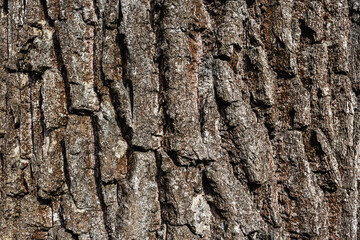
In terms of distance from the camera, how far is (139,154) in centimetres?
125

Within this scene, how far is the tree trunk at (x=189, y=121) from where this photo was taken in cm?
125

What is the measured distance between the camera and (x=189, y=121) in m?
1.24

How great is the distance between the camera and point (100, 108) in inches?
50.4

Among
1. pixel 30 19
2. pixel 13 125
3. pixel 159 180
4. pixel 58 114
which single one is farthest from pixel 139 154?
pixel 30 19

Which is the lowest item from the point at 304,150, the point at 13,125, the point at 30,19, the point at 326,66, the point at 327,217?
the point at 327,217

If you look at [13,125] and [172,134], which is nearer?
[172,134]

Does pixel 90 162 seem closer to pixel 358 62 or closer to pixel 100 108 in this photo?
pixel 100 108

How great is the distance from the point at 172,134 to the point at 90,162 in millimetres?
393

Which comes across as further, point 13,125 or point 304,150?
point 13,125

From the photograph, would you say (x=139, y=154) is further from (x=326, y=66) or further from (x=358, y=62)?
(x=358, y=62)

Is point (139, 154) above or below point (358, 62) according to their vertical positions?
below

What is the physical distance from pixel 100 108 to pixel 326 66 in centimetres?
106

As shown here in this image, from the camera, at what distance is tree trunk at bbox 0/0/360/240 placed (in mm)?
1246

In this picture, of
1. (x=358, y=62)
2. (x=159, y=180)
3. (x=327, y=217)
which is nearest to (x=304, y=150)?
(x=327, y=217)
